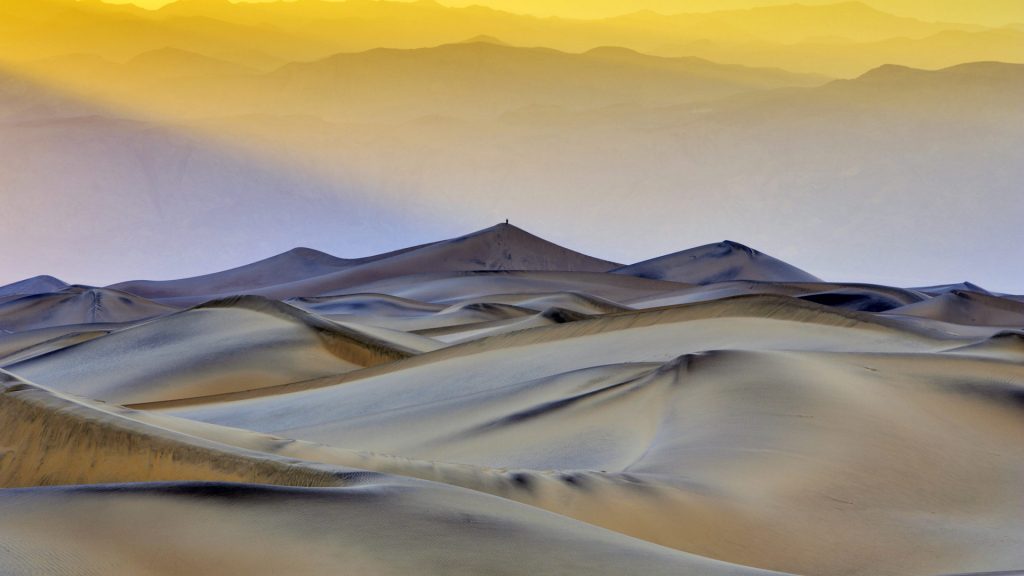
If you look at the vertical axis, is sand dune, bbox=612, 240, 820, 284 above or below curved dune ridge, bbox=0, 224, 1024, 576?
above

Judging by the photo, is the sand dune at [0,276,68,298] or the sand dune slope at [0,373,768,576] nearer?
the sand dune slope at [0,373,768,576]

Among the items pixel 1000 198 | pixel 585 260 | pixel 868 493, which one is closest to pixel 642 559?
pixel 868 493

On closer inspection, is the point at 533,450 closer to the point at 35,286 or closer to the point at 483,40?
the point at 35,286

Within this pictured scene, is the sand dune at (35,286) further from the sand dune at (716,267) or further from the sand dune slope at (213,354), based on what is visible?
the sand dune slope at (213,354)

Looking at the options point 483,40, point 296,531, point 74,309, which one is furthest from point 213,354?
point 483,40

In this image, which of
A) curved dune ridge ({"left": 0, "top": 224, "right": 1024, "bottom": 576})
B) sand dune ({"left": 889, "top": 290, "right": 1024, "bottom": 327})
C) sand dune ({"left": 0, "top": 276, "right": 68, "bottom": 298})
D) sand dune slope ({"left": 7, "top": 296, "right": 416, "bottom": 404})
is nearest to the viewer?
curved dune ridge ({"left": 0, "top": 224, "right": 1024, "bottom": 576})

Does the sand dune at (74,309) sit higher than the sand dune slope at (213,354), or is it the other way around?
the sand dune at (74,309)

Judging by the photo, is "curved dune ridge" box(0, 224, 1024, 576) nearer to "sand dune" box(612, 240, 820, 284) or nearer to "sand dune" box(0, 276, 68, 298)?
"sand dune" box(612, 240, 820, 284)

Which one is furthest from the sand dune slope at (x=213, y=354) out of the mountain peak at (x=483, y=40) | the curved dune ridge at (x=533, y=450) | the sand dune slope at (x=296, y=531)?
the mountain peak at (x=483, y=40)

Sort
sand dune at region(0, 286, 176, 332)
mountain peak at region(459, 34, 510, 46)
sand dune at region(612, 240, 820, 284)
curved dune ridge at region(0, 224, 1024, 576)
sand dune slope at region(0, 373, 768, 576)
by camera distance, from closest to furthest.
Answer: sand dune slope at region(0, 373, 768, 576)
curved dune ridge at region(0, 224, 1024, 576)
sand dune at region(0, 286, 176, 332)
sand dune at region(612, 240, 820, 284)
mountain peak at region(459, 34, 510, 46)

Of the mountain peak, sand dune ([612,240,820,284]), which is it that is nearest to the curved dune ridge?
sand dune ([612,240,820,284])
